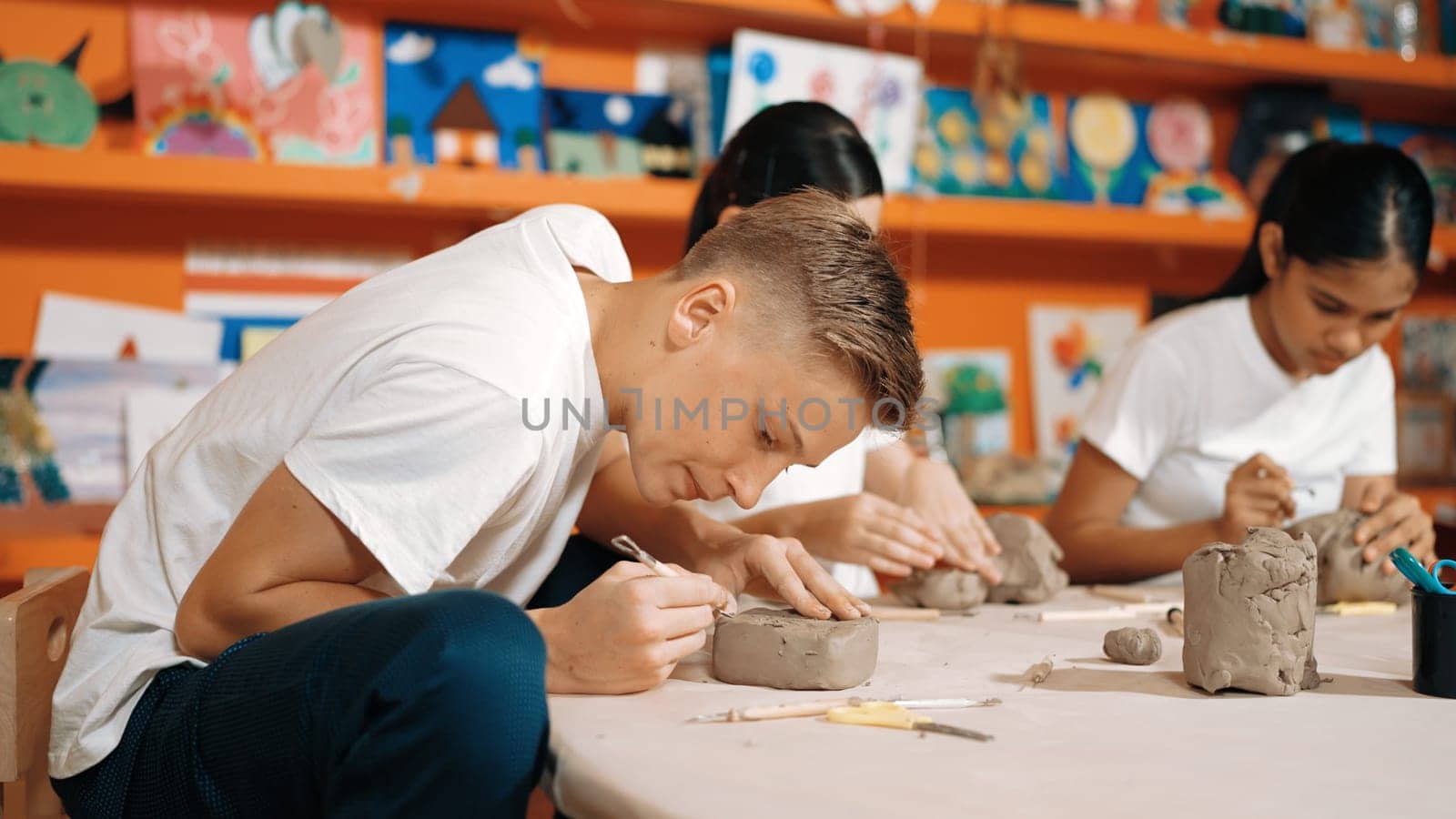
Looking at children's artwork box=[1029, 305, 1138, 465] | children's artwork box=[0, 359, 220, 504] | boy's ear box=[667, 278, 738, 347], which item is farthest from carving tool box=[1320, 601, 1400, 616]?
children's artwork box=[0, 359, 220, 504]

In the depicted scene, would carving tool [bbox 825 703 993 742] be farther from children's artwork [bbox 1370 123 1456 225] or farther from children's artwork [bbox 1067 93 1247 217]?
children's artwork [bbox 1370 123 1456 225]

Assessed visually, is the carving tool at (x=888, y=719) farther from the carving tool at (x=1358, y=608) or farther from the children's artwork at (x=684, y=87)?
the children's artwork at (x=684, y=87)

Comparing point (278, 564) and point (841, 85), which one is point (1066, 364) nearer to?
point (841, 85)

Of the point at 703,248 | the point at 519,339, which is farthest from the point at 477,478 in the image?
the point at 703,248

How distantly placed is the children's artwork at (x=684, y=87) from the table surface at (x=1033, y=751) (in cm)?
163

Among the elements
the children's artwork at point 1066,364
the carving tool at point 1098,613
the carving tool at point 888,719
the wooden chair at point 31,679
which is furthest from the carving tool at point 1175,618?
the children's artwork at point 1066,364

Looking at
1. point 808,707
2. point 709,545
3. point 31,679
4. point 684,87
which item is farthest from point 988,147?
point 31,679

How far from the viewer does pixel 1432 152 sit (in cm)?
338

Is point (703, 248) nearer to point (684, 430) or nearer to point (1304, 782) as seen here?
point (684, 430)

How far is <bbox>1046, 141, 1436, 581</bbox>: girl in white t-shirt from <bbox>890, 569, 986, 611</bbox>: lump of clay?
0.46 m

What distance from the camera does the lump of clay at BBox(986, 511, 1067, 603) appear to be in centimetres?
A: 153

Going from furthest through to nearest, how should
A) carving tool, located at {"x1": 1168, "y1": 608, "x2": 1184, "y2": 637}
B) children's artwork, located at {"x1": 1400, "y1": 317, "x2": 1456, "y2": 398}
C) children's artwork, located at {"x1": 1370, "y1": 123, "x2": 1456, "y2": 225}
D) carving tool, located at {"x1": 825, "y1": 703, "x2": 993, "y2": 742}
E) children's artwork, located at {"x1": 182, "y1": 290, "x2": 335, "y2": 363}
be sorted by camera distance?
children's artwork, located at {"x1": 1400, "y1": 317, "x2": 1456, "y2": 398} < children's artwork, located at {"x1": 1370, "y1": 123, "x2": 1456, "y2": 225} < children's artwork, located at {"x1": 182, "y1": 290, "x2": 335, "y2": 363} < carving tool, located at {"x1": 1168, "y1": 608, "x2": 1184, "y2": 637} < carving tool, located at {"x1": 825, "y1": 703, "x2": 993, "y2": 742}

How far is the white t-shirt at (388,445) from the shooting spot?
1.01 m

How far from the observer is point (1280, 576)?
107 cm
